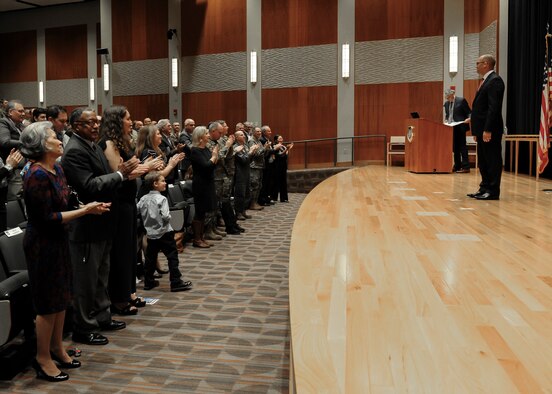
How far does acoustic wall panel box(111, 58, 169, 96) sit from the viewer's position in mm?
11703

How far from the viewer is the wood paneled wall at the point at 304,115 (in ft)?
34.1

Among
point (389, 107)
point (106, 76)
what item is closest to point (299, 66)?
point (389, 107)

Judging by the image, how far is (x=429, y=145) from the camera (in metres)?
6.88

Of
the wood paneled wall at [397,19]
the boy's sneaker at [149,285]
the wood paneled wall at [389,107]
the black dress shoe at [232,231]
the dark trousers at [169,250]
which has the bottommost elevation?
the boy's sneaker at [149,285]

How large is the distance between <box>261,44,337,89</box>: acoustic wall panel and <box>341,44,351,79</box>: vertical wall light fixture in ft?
0.51

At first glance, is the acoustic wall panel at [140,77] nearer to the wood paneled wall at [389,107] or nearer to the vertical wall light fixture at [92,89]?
the vertical wall light fixture at [92,89]

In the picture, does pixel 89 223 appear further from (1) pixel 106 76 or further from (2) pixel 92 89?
(2) pixel 92 89

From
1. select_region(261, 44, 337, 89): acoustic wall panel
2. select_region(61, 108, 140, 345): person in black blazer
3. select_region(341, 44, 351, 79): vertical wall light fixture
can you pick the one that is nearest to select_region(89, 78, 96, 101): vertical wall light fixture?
select_region(261, 44, 337, 89): acoustic wall panel

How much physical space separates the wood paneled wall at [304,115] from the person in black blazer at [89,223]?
26.1 feet

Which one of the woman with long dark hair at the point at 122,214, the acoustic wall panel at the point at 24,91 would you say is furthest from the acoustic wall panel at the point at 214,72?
the woman with long dark hair at the point at 122,214

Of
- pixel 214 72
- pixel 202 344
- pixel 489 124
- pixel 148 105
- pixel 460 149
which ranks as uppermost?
pixel 214 72

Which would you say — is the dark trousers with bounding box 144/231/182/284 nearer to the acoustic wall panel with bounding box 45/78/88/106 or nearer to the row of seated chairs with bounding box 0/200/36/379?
the row of seated chairs with bounding box 0/200/36/379

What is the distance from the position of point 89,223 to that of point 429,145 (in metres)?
5.21

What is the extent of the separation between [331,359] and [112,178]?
1.55 m
